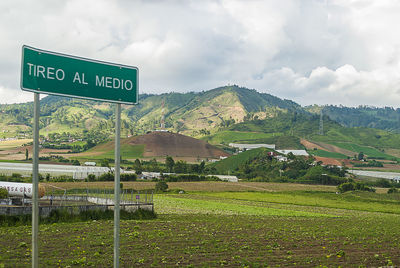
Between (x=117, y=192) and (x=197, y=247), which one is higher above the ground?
(x=117, y=192)

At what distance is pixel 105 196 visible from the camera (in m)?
46.7

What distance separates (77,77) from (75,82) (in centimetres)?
12

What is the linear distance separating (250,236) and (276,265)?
9008mm

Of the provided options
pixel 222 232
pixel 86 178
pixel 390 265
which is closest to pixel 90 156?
pixel 86 178

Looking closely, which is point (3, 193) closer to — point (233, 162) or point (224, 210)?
point (224, 210)

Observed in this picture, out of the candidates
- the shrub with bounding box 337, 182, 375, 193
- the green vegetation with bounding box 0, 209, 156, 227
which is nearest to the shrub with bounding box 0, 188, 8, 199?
the green vegetation with bounding box 0, 209, 156, 227

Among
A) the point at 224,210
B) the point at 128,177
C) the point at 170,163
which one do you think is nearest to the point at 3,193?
the point at 224,210

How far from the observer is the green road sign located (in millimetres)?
7523

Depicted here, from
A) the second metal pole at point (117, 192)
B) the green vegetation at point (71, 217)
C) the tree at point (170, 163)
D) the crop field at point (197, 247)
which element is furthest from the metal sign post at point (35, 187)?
the tree at point (170, 163)

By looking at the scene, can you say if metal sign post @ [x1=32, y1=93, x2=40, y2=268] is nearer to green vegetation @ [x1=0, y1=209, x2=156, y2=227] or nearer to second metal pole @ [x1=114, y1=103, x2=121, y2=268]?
second metal pole @ [x1=114, y1=103, x2=121, y2=268]

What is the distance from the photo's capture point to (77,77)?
805 cm

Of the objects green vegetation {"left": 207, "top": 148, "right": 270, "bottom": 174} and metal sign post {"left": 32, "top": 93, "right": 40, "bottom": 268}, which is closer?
metal sign post {"left": 32, "top": 93, "right": 40, "bottom": 268}

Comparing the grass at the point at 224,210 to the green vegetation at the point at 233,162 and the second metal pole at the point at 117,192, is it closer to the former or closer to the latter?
the second metal pole at the point at 117,192

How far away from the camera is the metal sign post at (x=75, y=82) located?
7430mm
